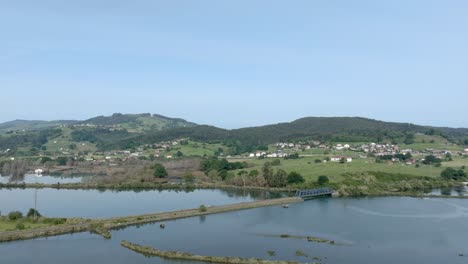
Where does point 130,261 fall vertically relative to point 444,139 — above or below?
below

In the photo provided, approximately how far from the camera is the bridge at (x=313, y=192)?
6107cm

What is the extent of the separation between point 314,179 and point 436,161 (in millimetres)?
29923

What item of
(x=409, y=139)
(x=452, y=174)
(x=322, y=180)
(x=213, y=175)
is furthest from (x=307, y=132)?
(x=322, y=180)

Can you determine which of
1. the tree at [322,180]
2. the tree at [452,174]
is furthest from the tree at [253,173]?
the tree at [452,174]

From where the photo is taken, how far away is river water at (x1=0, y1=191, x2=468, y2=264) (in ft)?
105

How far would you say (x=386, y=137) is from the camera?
419 feet

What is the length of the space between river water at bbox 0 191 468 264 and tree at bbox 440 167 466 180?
77.2 ft

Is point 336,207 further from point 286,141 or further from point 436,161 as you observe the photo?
point 286,141

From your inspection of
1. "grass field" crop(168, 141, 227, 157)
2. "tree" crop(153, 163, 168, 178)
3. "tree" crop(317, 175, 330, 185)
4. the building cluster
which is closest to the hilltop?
"grass field" crop(168, 141, 227, 157)

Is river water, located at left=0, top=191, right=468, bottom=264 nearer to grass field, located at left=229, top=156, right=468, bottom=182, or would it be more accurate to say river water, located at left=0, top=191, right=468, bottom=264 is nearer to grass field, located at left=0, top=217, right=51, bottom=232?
grass field, located at left=0, top=217, right=51, bottom=232

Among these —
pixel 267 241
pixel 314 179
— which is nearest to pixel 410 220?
pixel 267 241

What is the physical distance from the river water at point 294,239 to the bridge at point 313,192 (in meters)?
9.25

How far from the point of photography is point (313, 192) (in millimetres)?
62188

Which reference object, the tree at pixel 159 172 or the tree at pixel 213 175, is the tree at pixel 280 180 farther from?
the tree at pixel 159 172
